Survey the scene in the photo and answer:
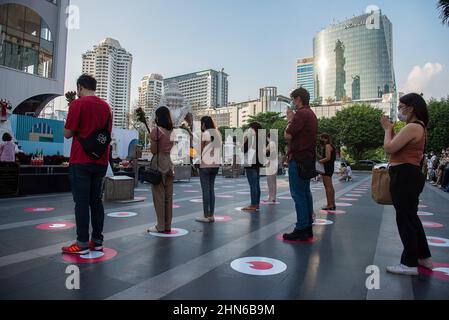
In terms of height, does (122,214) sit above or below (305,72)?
below

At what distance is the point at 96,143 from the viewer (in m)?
3.04

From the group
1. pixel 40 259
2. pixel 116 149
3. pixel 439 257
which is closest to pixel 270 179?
pixel 439 257

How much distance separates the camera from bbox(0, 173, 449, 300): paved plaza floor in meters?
2.28

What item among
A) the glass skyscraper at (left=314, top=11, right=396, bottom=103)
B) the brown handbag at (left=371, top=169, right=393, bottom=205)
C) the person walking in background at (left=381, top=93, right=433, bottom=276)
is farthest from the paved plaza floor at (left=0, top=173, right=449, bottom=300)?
the glass skyscraper at (left=314, top=11, right=396, bottom=103)

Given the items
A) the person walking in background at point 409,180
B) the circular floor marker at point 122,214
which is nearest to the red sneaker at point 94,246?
the circular floor marker at point 122,214

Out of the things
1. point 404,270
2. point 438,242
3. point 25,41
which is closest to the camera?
point 404,270

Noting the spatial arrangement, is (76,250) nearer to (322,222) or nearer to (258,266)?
(258,266)

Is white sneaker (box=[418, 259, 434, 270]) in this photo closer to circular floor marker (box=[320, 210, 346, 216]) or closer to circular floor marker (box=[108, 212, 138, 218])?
circular floor marker (box=[320, 210, 346, 216])

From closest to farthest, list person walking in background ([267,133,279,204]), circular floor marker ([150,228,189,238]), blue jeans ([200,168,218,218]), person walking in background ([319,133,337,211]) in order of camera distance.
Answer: circular floor marker ([150,228,189,238])
blue jeans ([200,168,218,218])
person walking in background ([319,133,337,211])
person walking in background ([267,133,279,204])

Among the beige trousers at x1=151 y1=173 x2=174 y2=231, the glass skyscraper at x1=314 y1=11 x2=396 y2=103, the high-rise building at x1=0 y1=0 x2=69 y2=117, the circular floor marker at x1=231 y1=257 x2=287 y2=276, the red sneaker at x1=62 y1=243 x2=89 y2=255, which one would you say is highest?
the glass skyscraper at x1=314 y1=11 x2=396 y2=103

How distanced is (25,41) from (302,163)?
26203 millimetres

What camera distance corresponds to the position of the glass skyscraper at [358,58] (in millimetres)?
110088

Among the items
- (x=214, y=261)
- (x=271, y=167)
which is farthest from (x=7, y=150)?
(x=214, y=261)

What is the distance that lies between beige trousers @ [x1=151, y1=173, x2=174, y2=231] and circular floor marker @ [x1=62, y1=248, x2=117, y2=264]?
37.5 inches
